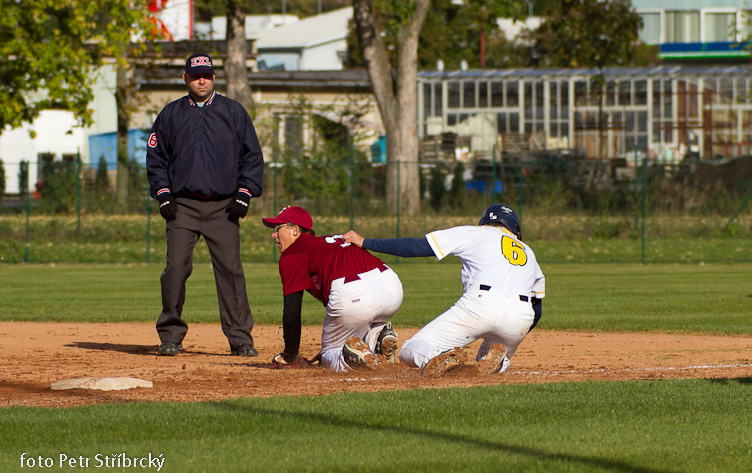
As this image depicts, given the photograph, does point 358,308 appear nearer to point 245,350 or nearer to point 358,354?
point 358,354

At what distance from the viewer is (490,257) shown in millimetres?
7035

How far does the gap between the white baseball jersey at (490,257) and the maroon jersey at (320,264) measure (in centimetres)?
75

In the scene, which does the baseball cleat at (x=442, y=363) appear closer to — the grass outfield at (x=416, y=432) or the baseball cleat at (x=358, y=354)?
the baseball cleat at (x=358, y=354)

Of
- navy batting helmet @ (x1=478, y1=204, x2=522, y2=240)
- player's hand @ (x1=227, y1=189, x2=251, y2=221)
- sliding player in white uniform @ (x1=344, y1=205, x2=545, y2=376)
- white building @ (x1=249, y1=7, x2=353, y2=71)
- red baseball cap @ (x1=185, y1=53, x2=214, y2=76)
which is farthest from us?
white building @ (x1=249, y1=7, x2=353, y2=71)

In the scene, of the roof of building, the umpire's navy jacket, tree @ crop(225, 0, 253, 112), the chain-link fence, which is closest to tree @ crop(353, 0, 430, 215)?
the chain-link fence

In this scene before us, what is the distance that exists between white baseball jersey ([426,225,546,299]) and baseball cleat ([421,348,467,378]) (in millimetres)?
468

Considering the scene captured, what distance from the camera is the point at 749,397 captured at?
21.1 ft

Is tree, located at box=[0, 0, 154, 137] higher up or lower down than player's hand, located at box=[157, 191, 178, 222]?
higher up

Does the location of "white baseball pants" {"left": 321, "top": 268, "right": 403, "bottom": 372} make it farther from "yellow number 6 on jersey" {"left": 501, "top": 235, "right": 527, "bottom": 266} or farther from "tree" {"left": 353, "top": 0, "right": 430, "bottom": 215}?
"tree" {"left": 353, "top": 0, "right": 430, "bottom": 215}

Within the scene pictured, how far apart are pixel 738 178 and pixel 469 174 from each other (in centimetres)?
677

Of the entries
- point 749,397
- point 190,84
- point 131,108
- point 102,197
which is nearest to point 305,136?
point 131,108

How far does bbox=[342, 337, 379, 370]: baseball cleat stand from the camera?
7.43m

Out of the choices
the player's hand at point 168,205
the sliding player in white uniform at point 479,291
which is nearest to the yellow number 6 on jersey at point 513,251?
the sliding player in white uniform at point 479,291

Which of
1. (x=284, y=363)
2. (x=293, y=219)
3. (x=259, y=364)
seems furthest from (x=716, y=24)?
Answer: (x=284, y=363)
